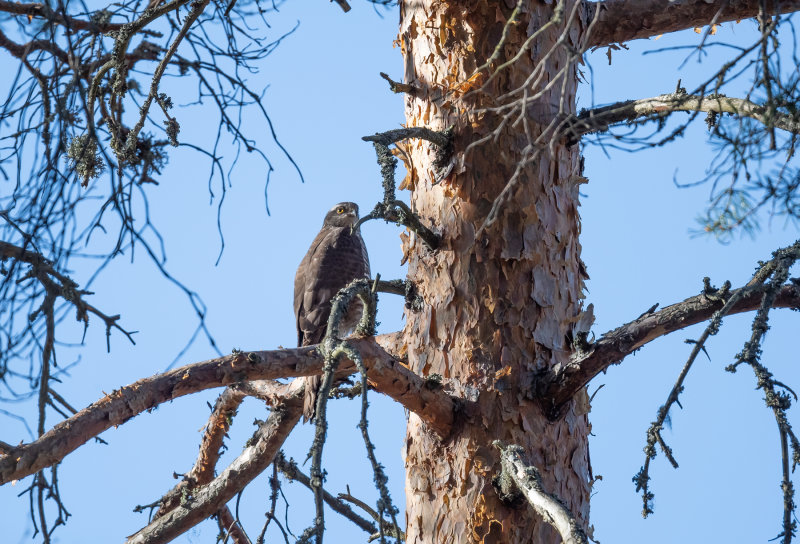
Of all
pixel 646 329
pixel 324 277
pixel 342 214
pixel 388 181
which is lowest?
pixel 646 329

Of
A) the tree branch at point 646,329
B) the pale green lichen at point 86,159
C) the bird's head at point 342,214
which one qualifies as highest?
the bird's head at point 342,214

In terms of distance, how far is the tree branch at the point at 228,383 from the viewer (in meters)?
3.27

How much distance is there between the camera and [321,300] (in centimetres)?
648

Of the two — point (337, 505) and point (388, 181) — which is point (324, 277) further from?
point (388, 181)

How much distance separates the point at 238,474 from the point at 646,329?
2167 mm

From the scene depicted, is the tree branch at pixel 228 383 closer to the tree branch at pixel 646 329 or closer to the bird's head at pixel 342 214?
the tree branch at pixel 646 329

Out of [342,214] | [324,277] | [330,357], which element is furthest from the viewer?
[342,214]

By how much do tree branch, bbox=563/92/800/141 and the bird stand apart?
2897 mm

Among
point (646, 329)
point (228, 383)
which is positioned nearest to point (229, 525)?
point (228, 383)

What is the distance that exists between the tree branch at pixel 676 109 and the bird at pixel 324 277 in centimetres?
290

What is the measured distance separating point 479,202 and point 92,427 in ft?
5.92

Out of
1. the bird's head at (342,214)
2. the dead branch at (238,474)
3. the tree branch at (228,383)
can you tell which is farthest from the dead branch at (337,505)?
the bird's head at (342,214)

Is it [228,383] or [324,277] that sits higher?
[324,277]

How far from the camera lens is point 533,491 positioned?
10.2 feet
